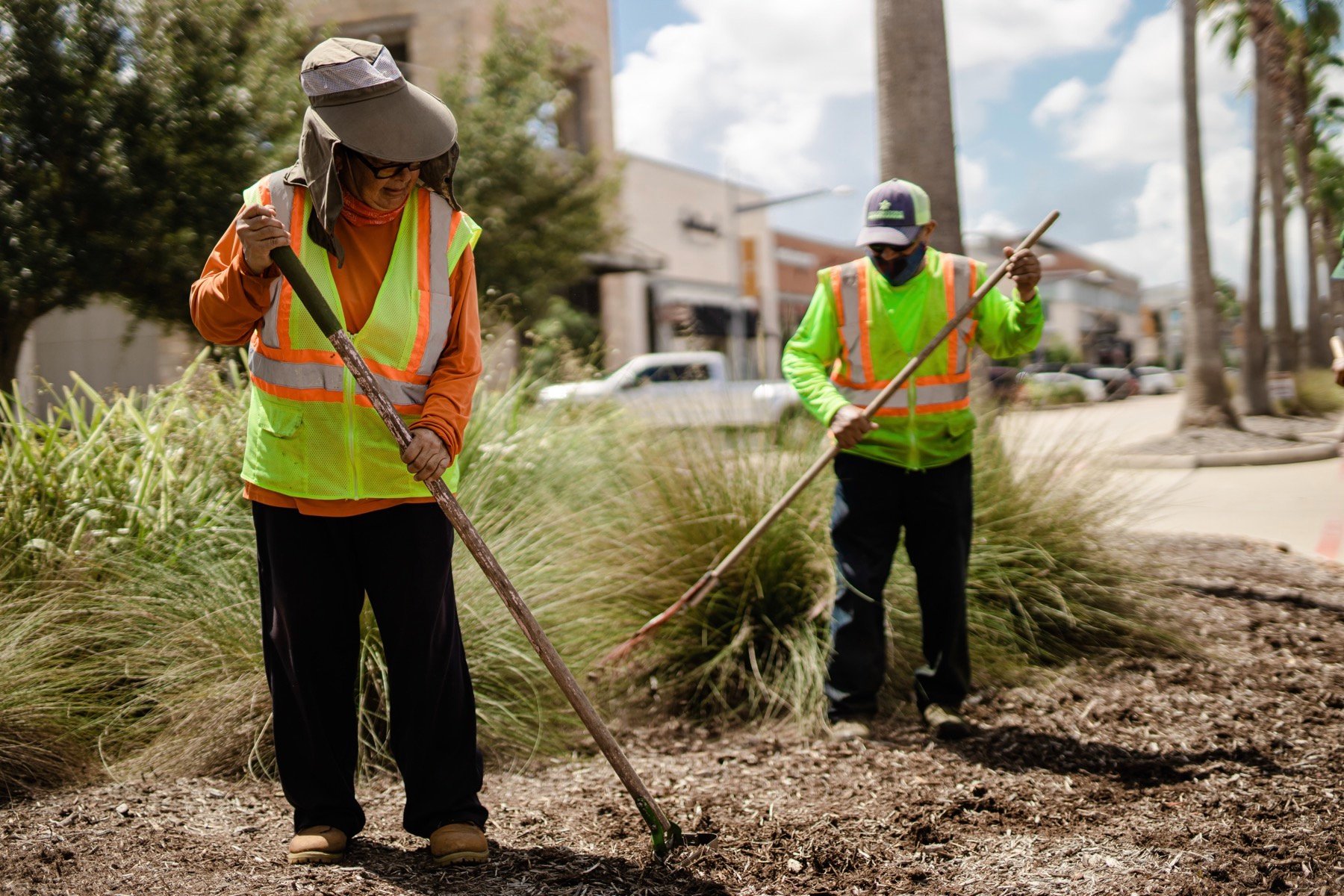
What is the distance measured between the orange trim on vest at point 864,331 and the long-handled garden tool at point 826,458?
0.09 meters

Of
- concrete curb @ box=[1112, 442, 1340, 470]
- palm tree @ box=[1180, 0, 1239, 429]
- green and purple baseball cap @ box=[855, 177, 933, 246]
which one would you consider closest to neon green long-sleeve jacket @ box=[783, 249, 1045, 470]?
green and purple baseball cap @ box=[855, 177, 933, 246]

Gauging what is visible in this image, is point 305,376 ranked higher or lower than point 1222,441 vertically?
higher

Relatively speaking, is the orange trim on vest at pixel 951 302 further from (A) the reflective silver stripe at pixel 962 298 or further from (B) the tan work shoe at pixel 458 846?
(B) the tan work shoe at pixel 458 846

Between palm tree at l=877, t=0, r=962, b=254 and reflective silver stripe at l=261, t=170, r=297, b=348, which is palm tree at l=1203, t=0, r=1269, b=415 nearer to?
palm tree at l=877, t=0, r=962, b=254

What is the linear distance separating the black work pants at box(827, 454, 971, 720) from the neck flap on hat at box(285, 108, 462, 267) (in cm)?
186

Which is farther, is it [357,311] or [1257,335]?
[1257,335]

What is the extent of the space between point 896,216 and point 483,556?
6.26 ft

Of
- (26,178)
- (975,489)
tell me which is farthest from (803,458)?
(26,178)

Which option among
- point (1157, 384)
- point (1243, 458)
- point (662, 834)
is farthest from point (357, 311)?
point (1157, 384)

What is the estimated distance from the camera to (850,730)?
12.8ft

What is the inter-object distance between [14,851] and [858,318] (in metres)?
2.77

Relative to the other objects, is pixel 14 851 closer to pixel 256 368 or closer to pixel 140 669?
pixel 140 669

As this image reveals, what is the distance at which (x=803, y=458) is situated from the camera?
4.95 metres

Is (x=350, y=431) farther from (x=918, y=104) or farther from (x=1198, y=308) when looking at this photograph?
(x=1198, y=308)
